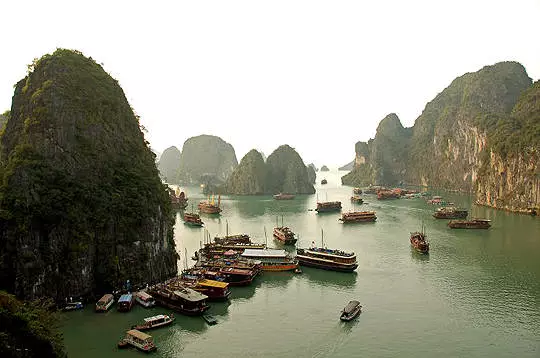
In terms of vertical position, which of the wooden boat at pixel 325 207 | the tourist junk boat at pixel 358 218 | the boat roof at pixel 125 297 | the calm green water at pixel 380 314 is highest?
the wooden boat at pixel 325 207

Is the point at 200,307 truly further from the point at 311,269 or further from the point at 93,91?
the point at 93,91

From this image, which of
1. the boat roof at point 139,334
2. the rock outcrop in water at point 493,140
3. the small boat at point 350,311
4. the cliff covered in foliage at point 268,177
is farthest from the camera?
the cliff covered in foliage at point 268,177

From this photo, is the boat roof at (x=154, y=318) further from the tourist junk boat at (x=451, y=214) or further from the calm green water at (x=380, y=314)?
the tourist junk boat at (x=451, y=214)

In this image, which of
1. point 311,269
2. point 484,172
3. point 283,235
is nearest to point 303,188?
point 484,172

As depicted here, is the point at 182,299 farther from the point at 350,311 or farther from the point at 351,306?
the point at 351,306

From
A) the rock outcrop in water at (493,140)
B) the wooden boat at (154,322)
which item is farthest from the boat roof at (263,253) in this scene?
the rock outcrop in water at (493,140)

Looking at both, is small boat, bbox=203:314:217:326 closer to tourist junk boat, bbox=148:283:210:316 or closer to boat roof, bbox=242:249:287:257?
tourist junk boat, bbox=148:283:210:316
